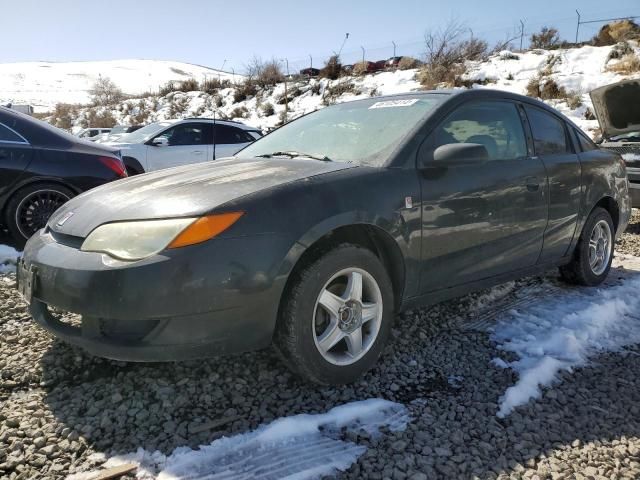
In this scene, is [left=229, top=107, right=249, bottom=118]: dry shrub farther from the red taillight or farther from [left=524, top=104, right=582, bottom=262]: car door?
[left=524, top=104, right=582, bottom=262]: car door

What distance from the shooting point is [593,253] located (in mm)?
4348

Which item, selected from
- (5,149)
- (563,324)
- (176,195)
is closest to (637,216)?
(563,324)

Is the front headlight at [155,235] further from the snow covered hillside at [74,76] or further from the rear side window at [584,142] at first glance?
the snow covered hillside at [74,76]

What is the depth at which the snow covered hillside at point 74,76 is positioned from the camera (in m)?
69.4

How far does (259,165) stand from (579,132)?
2.84 meters

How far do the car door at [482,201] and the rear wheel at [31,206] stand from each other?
12.5 ft

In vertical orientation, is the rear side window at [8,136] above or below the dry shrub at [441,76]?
below

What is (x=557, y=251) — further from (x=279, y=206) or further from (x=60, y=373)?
(x=60, y=373)

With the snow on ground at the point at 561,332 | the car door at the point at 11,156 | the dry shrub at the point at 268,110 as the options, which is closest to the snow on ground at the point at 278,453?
the snow on ground at the point at 561,332

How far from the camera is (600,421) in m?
2.36

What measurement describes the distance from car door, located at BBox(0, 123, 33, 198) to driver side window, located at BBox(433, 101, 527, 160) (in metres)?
3.98

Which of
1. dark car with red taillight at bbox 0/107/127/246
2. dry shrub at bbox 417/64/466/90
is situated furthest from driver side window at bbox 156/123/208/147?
dry shrub at bbox 417/64/466/90

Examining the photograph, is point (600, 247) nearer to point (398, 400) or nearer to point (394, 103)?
point (394, 103)

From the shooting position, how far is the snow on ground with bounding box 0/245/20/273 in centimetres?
448
